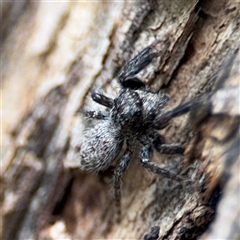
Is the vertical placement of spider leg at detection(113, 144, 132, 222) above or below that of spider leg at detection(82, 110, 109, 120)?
below

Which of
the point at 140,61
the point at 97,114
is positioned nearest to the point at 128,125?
the point at 97,114

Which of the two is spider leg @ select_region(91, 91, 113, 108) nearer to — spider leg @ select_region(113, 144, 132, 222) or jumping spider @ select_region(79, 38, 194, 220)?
jumping spider @ select_region(79, 38, 194, 220)

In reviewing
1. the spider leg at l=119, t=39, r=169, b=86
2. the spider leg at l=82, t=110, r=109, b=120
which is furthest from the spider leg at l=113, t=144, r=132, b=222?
the spider leg at l=119, t=39, r=169, b=86

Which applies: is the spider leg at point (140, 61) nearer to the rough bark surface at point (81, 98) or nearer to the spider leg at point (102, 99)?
the rough bark surface at point (81, 98)

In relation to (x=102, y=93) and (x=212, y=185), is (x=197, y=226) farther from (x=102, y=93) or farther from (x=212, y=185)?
(x=102, y=93)

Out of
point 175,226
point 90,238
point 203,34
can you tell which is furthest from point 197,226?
point 203,34

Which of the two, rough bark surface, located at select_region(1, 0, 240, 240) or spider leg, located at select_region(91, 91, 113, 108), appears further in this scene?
spider leg, located at select_region(91, 91, 113, 108)

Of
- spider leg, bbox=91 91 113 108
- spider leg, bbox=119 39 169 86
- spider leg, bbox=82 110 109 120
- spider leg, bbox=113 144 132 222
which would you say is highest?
spider leg, bbox=119 39 169 86
